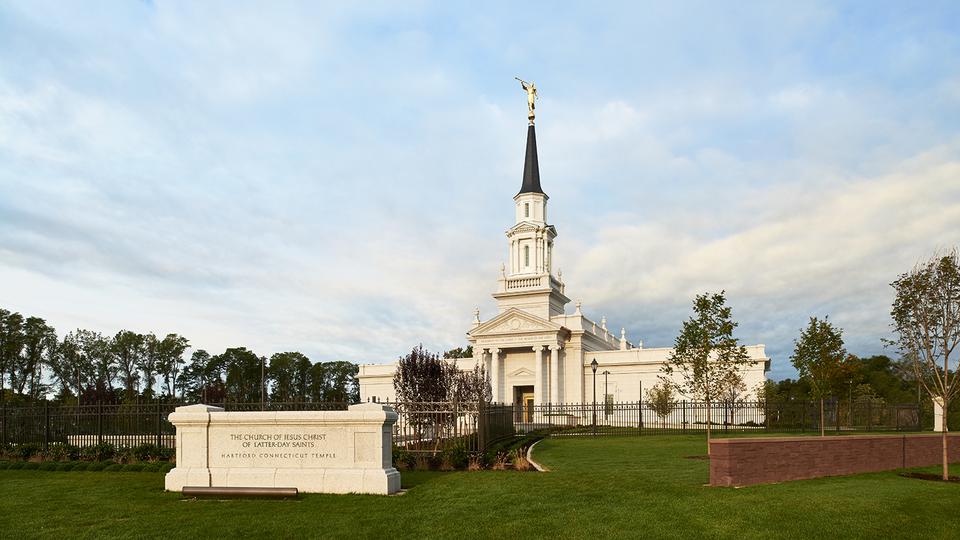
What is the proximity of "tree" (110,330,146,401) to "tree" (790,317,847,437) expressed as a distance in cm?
7306

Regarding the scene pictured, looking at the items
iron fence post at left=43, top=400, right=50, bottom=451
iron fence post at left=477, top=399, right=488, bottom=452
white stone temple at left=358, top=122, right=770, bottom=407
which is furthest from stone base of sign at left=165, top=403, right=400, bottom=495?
white stone temple at left=358, top=122, right=770, bottom=407

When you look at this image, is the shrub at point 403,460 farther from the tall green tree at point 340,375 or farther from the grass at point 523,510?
the tall green tree at point 340,375

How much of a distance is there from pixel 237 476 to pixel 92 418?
40.3ft

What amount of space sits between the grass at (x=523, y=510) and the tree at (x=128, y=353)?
7268 cm

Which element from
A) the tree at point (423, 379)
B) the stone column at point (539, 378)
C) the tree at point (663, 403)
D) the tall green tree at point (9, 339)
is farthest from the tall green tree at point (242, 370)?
the tree at point (423, 379)

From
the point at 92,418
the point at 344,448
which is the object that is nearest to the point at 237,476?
the point at 344,448

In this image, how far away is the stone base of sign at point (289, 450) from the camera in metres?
14.8

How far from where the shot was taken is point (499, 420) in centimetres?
2422

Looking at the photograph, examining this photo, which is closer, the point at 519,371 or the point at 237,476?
the point at 237,476

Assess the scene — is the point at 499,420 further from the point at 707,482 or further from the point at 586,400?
the point at 586,400

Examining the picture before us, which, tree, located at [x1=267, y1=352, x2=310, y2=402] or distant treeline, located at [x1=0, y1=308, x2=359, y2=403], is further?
tree, located at [x1=267, y1=352, x2=310, y2=402]

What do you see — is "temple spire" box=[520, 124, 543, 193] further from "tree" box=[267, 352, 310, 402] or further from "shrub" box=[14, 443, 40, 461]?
"tree" box=[267, 352, 310, 402]

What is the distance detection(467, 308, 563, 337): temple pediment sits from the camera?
60062 millimetres

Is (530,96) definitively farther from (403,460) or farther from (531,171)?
(403,460)
